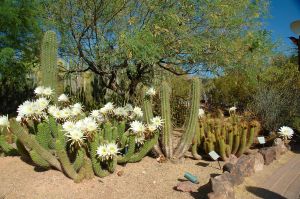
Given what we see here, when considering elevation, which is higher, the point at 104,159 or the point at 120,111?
the point at 120,111

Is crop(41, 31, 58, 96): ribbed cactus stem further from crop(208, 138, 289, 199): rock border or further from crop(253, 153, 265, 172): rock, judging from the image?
crop(253, 153, 265, 172): rock

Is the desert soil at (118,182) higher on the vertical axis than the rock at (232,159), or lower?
lower

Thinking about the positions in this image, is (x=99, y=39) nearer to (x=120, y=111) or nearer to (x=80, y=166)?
(x=120, y=111)

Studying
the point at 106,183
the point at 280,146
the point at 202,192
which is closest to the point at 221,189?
Result: the point at 202,192

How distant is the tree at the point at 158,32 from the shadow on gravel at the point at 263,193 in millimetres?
2982

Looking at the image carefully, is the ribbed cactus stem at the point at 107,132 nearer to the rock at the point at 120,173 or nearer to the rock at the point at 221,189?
the rock at the point at 120,173

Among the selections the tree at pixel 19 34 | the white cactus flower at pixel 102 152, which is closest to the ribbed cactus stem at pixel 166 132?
the white cactus flower at pixel 102 152

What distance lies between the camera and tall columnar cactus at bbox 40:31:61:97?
6.94 metres

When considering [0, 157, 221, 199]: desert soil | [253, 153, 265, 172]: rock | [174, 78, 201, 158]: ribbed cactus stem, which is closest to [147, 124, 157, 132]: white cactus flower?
[0, 157, 221, 199]: desert soil

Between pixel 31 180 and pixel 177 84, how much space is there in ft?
27.9

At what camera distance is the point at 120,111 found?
6.32m

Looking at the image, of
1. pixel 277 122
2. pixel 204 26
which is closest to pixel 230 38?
pixel 204 26

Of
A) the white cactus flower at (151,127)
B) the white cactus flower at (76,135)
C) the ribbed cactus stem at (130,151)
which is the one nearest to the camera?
the white cactus flower at (76,135)

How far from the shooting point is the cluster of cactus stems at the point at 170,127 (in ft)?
20.8
